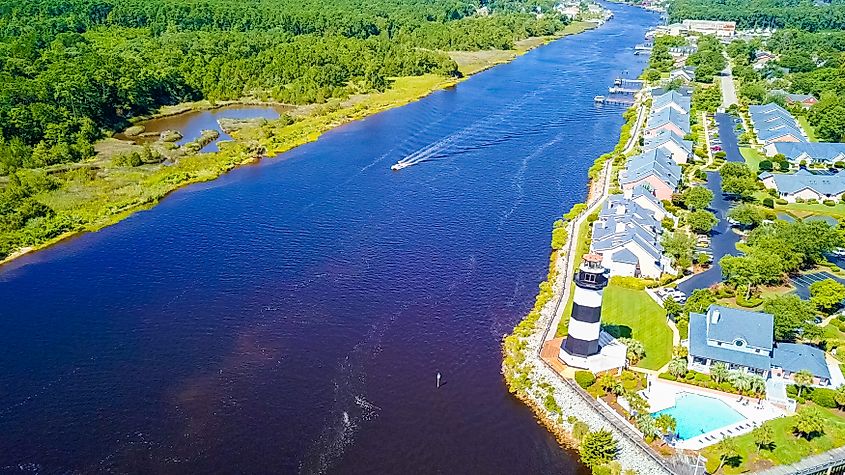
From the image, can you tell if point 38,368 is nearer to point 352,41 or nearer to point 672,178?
point 672,178

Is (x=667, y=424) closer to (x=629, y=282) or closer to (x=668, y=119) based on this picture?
(x=629, y=282)

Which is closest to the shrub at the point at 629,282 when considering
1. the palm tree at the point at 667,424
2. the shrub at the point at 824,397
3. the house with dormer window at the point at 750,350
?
the house with dormer window at the point at 750,350

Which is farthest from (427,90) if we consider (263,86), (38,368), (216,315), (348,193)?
(38,368)

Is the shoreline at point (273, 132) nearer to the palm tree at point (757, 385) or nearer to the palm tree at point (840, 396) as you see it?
the palm tree at point (757, 385)

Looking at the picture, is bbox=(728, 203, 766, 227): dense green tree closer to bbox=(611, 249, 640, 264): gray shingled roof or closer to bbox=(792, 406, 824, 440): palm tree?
bbox=(611, 249, 640, 264): gray shingled roof

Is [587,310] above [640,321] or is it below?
above

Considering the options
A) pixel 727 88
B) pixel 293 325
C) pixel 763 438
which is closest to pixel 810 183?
pixel 763 438
